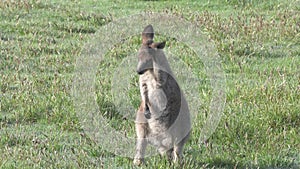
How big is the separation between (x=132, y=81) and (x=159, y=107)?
296cm

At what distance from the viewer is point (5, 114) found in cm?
790

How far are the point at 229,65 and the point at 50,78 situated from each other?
2.56 m

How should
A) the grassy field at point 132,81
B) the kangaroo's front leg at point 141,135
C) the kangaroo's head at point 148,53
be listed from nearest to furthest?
the kangaroo's head at point 148,53, the kangaroo's front leg at point 141,135, the grassy field at point 132,81

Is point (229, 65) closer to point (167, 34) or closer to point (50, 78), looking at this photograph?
point (167, 34)

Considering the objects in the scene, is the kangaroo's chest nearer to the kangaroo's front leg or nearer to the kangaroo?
the kangaroo

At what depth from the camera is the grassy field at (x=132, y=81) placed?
21.5ft

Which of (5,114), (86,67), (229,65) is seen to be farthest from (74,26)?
(5,114)

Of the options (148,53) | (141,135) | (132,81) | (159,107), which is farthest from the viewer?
(132,81)

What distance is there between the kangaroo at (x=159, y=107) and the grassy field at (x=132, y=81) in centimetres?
16

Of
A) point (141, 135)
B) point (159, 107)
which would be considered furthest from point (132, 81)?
point (159, 107)

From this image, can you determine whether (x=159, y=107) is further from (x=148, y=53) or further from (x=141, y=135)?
(x=148, y=53)

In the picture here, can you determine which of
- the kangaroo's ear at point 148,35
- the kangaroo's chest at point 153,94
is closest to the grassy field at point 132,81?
the kangaroo's chest at point 153,94

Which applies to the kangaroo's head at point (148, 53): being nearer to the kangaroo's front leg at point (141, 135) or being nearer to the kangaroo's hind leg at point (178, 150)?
the kangaroo's front leg at point (141, 135)

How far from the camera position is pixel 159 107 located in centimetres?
596
